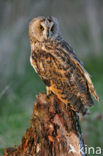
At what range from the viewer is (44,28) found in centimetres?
390

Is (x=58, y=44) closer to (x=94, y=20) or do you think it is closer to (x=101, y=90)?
(x=101, y=90)

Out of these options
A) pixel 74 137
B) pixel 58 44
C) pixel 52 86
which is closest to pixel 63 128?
pixel 74 137

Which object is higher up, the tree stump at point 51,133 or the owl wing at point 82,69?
the owl wing at point 82,69

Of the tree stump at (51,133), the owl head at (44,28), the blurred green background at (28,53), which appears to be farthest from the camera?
the blurred green background at (28,53)

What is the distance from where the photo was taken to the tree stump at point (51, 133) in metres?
3.46

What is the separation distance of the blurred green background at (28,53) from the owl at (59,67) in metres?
0.98

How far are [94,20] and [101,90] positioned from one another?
2.77 m

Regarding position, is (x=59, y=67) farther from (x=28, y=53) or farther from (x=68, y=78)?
(x=28, y=53)

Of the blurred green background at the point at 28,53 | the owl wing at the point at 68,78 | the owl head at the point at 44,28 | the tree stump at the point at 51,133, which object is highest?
the blurred green background at the point at 28,53

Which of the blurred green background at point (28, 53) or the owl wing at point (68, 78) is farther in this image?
the blurred green background at point (28, 53)

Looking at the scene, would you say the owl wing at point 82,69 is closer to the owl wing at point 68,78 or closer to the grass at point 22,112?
the owl wing at point 68,78

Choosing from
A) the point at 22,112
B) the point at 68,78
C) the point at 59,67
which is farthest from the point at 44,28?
the point at 22,112

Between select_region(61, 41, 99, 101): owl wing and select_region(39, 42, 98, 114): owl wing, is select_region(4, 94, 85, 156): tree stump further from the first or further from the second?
select_region(61, 41, 99, 101): owl wing

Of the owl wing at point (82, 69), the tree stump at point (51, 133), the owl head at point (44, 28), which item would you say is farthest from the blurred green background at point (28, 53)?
the owl wing at point (82, 69)
